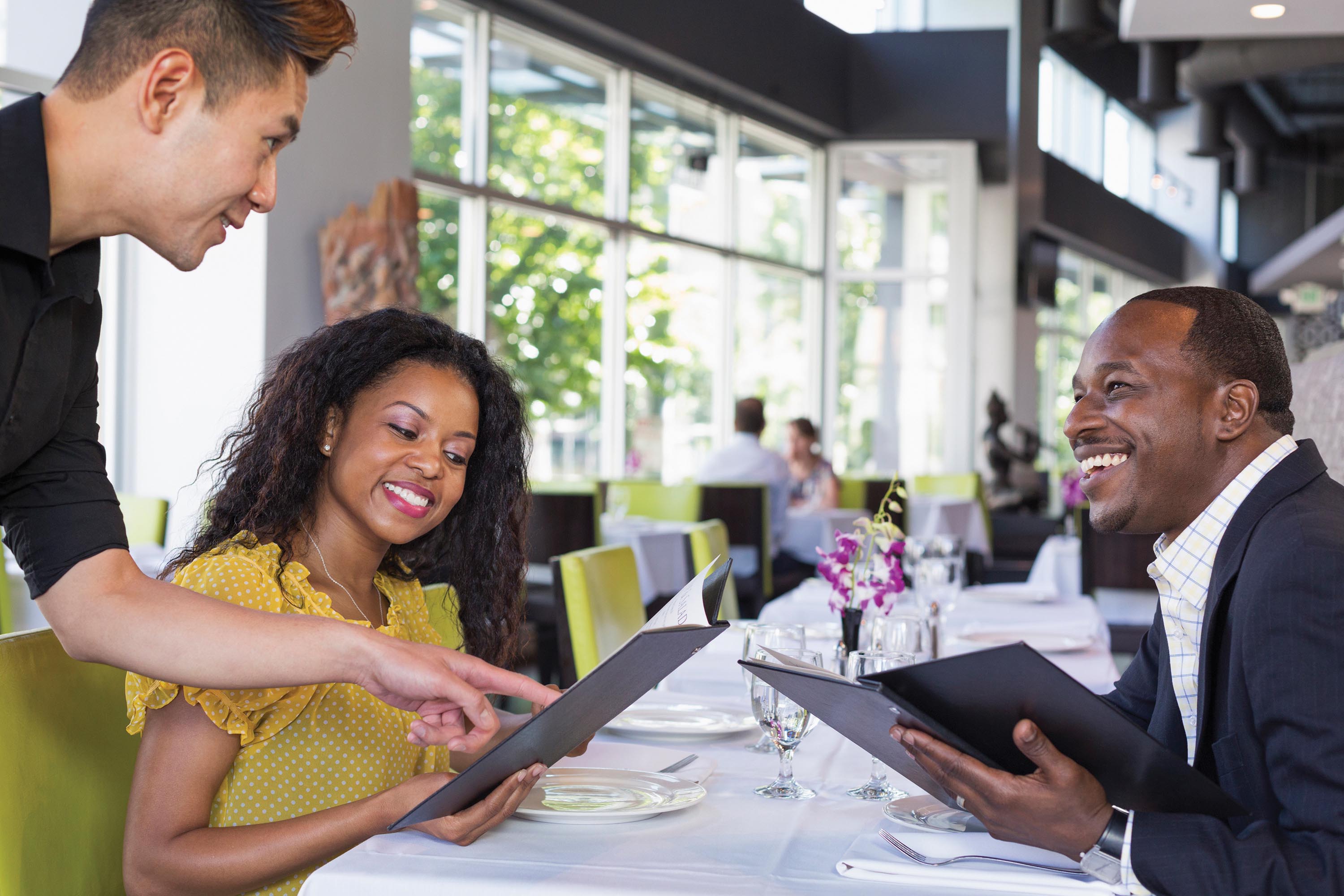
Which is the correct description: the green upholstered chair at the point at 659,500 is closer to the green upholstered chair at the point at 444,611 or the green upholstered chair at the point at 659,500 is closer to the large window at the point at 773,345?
the large window at the point at 773,345

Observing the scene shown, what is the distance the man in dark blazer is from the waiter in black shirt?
1.75 feet

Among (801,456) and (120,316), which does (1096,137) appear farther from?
(120,316)

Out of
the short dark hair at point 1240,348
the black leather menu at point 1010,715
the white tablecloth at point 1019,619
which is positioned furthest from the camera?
the white tablecloth at point 1019,619

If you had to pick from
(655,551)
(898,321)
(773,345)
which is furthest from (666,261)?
(655,551)

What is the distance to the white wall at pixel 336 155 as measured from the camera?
4914mm

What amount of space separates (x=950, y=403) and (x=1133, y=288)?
261 inches

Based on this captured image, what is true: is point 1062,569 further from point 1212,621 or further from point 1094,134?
point 1094,134

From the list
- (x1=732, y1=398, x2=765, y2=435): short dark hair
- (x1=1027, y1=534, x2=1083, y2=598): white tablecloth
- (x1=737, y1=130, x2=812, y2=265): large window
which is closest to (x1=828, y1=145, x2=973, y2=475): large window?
(x1=737, y1=130, x2=812, y2=265): large window

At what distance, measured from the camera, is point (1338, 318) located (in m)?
6.79

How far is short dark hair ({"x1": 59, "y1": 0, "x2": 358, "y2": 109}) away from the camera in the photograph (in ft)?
3.44

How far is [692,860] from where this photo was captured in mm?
1152

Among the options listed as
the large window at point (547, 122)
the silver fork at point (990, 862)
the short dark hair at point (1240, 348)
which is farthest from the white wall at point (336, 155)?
the silver fork at point (990, 862)

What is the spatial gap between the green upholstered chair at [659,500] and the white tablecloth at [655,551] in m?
0.42

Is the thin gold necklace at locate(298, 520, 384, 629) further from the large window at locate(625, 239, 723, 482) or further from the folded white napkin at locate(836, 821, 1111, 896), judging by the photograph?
the large window at locate(625, 239, 723, 482)
